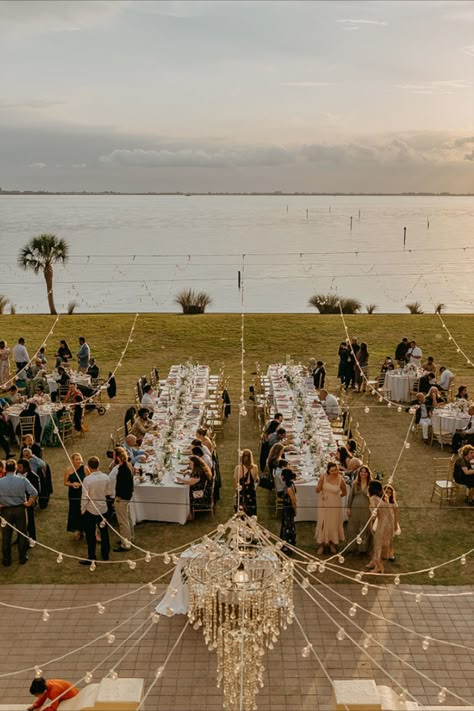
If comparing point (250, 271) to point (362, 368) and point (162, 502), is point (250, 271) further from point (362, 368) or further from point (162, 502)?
point (162, 502)

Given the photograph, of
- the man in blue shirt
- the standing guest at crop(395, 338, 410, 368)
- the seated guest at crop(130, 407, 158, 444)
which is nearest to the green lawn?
the man in blue shirt

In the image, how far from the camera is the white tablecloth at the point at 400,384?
1661cm

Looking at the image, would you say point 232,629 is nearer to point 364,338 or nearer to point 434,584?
point 434,584

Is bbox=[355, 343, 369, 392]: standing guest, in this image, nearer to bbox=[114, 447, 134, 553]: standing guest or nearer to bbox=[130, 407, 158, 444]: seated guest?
bbox=[130, 407, 158, 444]: seated guest

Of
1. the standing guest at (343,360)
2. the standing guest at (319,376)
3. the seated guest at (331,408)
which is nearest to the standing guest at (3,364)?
the standing guest at (319,376)

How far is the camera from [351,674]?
7.15 m

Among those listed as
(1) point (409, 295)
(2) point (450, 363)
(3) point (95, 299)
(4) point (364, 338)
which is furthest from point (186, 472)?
(1) point (409, 295)

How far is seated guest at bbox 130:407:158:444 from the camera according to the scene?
12.9m

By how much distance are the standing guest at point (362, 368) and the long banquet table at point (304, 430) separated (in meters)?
1.49

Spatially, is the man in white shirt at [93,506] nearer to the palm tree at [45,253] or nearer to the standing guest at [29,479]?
the standing guest at [29,479]

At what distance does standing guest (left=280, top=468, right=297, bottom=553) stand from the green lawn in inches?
20.5

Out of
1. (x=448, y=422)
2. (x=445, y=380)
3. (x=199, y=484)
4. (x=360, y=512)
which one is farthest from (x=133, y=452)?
(x=445, y=380)

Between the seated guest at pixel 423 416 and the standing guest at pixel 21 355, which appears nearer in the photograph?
the seated guest at pixel 423 416

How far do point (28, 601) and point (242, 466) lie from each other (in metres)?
2.98
